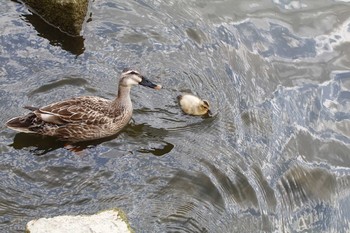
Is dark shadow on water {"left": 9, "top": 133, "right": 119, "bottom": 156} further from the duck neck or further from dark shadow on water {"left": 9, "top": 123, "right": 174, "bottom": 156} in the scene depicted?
the duck neck

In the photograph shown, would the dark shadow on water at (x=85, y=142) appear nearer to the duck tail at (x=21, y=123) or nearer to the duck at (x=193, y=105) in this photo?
the duck tail at (x=21, y=123)

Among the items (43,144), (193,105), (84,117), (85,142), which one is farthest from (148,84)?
(43,144)

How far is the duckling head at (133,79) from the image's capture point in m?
7.60

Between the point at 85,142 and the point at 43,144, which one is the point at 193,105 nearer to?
the point at 85,142

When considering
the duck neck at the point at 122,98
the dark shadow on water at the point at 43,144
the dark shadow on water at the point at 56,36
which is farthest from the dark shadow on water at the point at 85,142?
the dark shadow on water at the point at 56,36

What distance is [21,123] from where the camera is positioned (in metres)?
7.26

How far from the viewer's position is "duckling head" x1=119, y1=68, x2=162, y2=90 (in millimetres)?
7602

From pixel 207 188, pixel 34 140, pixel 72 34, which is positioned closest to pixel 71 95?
pixel 34 140

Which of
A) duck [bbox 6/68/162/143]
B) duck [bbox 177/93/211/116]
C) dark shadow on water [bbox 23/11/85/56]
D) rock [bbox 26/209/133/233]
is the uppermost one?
dark shadow on water [bbox 23/11/85/56]

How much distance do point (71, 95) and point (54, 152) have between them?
0.95m

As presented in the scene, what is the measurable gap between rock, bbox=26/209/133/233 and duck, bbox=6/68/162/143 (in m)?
1.78

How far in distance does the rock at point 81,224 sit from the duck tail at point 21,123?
5.63ft

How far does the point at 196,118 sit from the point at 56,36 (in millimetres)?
2520

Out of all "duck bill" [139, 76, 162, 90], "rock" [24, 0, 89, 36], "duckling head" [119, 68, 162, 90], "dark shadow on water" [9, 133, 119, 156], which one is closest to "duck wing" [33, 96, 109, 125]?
"dark shadow on water" [9, 133, 119, 156]
